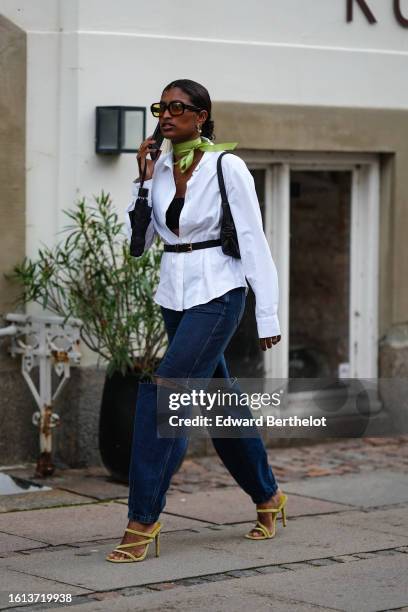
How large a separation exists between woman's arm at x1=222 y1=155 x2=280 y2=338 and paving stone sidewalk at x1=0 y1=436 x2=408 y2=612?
40.3 inches

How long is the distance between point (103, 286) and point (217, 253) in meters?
1.95

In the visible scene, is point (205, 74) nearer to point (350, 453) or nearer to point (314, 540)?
point (350, 453)

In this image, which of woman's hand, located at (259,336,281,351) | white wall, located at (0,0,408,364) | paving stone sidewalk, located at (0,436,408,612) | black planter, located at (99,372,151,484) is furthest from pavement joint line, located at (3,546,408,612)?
white wall, located at (0,0,408,364)

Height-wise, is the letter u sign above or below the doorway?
above

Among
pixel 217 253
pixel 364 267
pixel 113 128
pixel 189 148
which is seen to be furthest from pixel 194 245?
pixel 364 267

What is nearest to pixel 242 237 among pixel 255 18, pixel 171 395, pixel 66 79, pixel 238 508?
pixel 171 395

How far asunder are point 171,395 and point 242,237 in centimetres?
72

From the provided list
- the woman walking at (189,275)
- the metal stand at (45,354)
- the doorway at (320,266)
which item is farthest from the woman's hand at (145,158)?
the doorway at (320,266)

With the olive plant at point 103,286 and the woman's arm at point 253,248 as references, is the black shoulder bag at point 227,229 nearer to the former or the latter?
the woman's arm at point 253,248

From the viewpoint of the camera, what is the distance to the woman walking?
5809mm

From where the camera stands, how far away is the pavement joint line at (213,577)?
17.3 feet

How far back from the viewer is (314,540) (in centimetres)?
644

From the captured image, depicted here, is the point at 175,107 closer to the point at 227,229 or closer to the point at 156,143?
the point at 156,143

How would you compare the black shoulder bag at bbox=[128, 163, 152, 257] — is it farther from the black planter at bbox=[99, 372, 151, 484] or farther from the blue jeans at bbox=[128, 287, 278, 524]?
the black planter at bbox=[99, 372, 151, 484]
